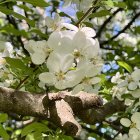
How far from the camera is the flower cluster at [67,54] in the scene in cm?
110

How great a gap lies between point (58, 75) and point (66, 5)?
39 cm

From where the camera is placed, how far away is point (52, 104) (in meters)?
1.30

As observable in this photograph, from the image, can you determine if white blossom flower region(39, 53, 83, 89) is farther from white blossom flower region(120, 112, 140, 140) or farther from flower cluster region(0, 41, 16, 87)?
white blossom flower region(120, 112, 140, 140)

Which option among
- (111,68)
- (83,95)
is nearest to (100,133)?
(111,68)

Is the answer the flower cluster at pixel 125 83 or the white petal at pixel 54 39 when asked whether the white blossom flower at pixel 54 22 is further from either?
the flower cluster at pixel 125 83

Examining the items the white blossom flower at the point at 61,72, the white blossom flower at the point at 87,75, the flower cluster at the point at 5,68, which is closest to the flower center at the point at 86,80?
the white blossom flower at the point at 87,75

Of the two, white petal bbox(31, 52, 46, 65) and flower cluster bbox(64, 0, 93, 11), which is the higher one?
flower cluster bbox(64, 0, 93, 11)

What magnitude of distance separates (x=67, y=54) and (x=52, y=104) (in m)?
0.26

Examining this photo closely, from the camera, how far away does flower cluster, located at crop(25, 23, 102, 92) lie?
1.10 metres

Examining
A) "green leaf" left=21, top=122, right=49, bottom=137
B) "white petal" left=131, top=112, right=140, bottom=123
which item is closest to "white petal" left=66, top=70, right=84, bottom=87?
"green leaf" left=21, top=122, right=49, bottom=137

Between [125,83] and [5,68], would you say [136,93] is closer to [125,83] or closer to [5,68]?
[125,83]

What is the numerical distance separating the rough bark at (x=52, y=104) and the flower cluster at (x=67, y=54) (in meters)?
0.10

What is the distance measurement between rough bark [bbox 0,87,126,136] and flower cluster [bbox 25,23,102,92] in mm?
98

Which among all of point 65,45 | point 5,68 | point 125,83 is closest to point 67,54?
point 65,45
